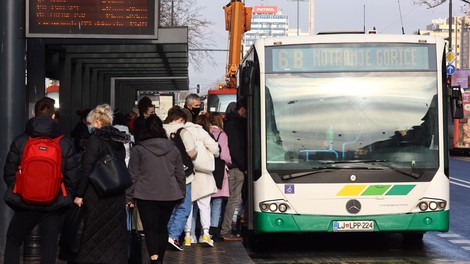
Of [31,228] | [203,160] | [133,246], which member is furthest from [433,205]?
[31,228]

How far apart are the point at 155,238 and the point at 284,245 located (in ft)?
13.6

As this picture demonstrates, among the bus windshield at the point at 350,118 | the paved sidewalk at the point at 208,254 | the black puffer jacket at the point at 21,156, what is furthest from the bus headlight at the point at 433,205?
the black puffer jacket at the point at 21,156

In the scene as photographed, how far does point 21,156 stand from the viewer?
8.63 m

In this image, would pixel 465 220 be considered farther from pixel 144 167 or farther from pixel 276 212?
pixel 144 167

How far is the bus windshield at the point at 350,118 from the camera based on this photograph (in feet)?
40.1

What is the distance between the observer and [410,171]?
12211mm

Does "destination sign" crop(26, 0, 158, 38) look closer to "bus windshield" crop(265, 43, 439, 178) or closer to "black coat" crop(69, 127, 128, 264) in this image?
"bus windshield" crop(265, 43, 439, 178)

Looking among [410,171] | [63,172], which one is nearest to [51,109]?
[63,172]

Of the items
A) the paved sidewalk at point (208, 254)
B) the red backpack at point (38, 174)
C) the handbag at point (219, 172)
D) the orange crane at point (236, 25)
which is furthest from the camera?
the orange crane at point (236, 25)

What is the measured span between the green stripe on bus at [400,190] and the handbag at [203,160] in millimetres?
2263

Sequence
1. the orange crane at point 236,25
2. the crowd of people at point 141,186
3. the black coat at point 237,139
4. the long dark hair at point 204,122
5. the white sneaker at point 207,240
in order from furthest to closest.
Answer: the orange crane at point 236,25 → the black coat at point 237,139 → the long dark hair at point 204,122 → the white sneaker at point 207,240 → the crowd of people at point 141,186

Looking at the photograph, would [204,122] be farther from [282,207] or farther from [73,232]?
[73,232]

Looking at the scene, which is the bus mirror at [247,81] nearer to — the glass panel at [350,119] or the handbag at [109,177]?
the glass panel at [350,119]

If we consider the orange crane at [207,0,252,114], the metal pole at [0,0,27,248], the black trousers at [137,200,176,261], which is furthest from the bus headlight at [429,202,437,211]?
the orange crane at [207,0,252,114]
